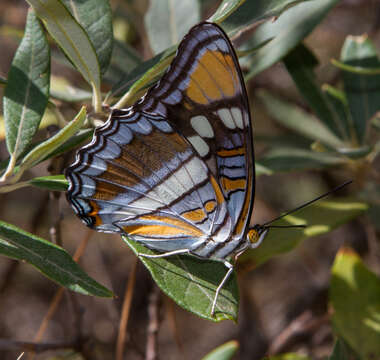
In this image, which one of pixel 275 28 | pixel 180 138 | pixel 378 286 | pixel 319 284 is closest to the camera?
pixel 180 138

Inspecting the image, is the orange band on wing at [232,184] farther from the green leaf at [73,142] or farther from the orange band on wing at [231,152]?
the green leaf at [73,142]

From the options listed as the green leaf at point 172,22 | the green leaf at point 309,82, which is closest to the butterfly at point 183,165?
the green leaf at point 172,22

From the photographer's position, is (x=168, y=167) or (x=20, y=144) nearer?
(x=20, y=144)

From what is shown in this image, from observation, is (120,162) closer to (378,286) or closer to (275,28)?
(275,28)

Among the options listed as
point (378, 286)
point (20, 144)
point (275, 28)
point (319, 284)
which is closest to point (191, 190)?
point (20, 144)

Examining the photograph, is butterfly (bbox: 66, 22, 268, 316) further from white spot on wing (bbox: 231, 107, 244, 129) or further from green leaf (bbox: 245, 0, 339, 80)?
green leaf (bbox: 245, 0, 339, 80)

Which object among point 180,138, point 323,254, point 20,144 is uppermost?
point 20,144
